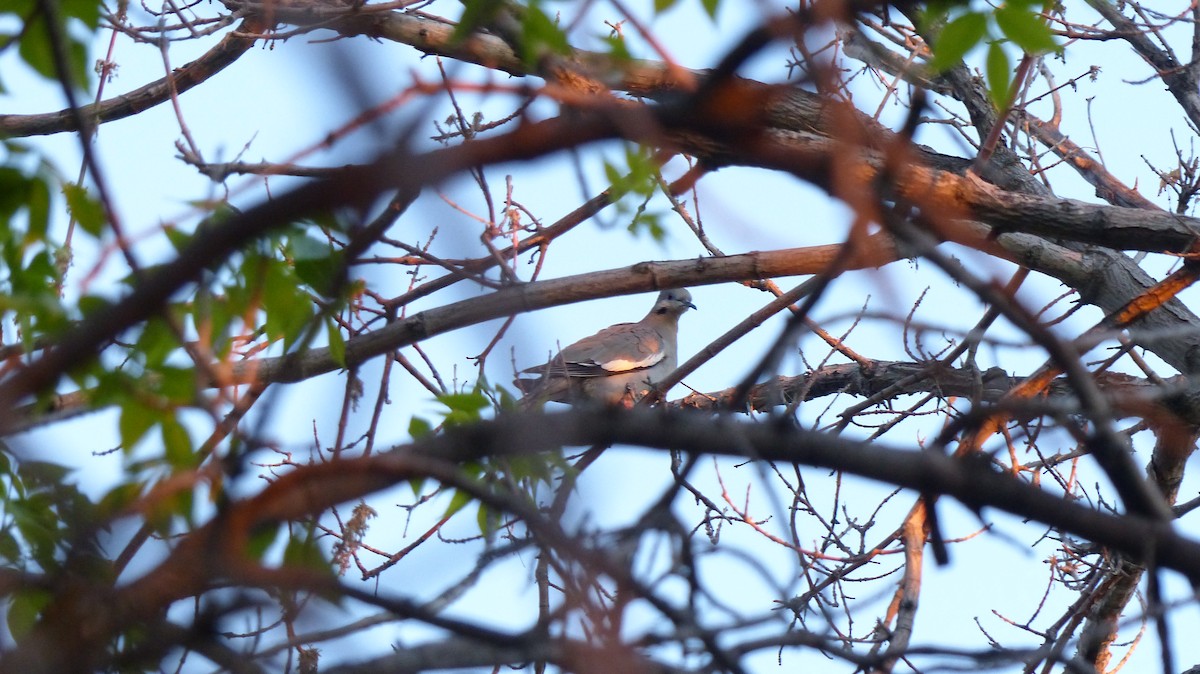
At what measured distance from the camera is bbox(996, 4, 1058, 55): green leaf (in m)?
1.94

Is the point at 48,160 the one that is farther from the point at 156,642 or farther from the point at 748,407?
the point at 748,407

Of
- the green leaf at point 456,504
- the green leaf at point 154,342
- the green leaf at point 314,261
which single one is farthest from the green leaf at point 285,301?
the green leaf at point 456,504

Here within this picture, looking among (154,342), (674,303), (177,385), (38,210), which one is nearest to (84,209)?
(38,210)

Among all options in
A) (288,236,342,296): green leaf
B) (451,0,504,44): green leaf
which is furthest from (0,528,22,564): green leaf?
(451,0,504,44): green leaf

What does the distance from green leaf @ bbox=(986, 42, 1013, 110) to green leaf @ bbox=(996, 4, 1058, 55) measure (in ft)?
0.59

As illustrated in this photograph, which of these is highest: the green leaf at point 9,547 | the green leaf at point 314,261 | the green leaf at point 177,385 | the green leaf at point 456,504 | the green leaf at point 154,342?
the green leaf at point 314,261

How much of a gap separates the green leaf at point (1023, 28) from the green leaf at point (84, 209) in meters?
1.57

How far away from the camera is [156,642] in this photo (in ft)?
4.53

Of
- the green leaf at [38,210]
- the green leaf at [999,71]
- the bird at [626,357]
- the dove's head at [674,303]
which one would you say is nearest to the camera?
the green leaf at [38,210]

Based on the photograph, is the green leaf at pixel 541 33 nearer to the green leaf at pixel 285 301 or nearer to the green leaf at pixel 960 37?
the green leaf at pixel 285 301

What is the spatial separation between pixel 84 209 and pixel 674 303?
8.72 meters

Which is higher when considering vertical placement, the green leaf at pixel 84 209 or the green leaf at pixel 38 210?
the green leaf at pixel 84 209

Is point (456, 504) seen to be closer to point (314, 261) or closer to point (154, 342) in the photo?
point (314, 261)

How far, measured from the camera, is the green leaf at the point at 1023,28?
194 centimetres
